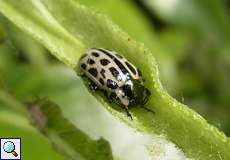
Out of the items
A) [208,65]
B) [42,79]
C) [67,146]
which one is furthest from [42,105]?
[208,65]

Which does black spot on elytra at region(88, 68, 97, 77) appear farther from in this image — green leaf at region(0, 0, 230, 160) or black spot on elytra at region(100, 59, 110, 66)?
green leaf at region(0, 0, 230, 160)

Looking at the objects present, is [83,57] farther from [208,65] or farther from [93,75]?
[208,65]

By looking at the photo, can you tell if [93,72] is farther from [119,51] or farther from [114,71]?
[119,51]

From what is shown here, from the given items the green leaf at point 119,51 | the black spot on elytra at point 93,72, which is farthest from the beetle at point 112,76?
the green leaf at point 119,51

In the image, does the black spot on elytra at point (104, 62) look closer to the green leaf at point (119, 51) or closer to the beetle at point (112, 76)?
the beetle at point (112, 76)

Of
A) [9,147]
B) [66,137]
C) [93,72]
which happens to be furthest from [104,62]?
[66,137]

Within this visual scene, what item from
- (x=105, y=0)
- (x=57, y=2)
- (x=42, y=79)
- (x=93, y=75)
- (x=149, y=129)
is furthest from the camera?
(x=105, y=0)

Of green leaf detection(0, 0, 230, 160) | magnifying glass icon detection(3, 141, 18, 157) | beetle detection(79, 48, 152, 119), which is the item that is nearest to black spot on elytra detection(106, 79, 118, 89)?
beetle detection(79, 48, 152, 119)
